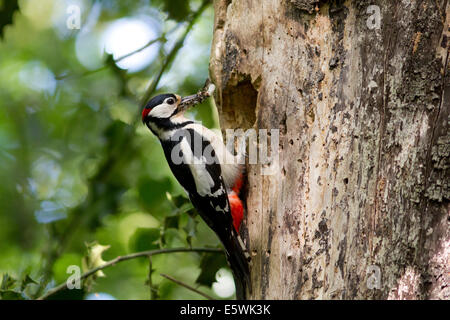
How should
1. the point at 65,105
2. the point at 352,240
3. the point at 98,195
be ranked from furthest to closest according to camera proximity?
the point at 65,105 < the point at 98,195 < the point at 352,240

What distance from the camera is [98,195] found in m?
5.05

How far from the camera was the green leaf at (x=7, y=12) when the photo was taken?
4.52 m

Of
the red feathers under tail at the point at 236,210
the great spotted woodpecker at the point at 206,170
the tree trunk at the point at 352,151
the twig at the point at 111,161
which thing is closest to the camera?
the tree trunk at the point at 352,151

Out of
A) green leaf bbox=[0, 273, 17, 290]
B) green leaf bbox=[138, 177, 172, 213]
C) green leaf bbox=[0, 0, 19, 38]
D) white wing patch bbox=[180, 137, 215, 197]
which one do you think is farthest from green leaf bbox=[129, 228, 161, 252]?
green leaf bbox=[0, 0, 19, 38]

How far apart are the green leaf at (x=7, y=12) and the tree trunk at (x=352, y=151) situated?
90.5 inches

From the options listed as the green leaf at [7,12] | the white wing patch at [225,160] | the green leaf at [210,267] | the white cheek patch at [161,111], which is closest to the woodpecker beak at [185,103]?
the white cheek patch at [161,111]

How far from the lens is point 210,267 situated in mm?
4230

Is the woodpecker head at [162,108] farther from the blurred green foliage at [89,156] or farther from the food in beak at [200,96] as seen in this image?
the blurred green foliage at [89,156]

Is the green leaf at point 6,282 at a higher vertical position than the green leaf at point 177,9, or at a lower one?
lower

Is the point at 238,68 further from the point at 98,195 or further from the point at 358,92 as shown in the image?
the point at 98,195

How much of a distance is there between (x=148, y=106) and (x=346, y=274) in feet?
7.73

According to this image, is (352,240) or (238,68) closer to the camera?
(352,240)
